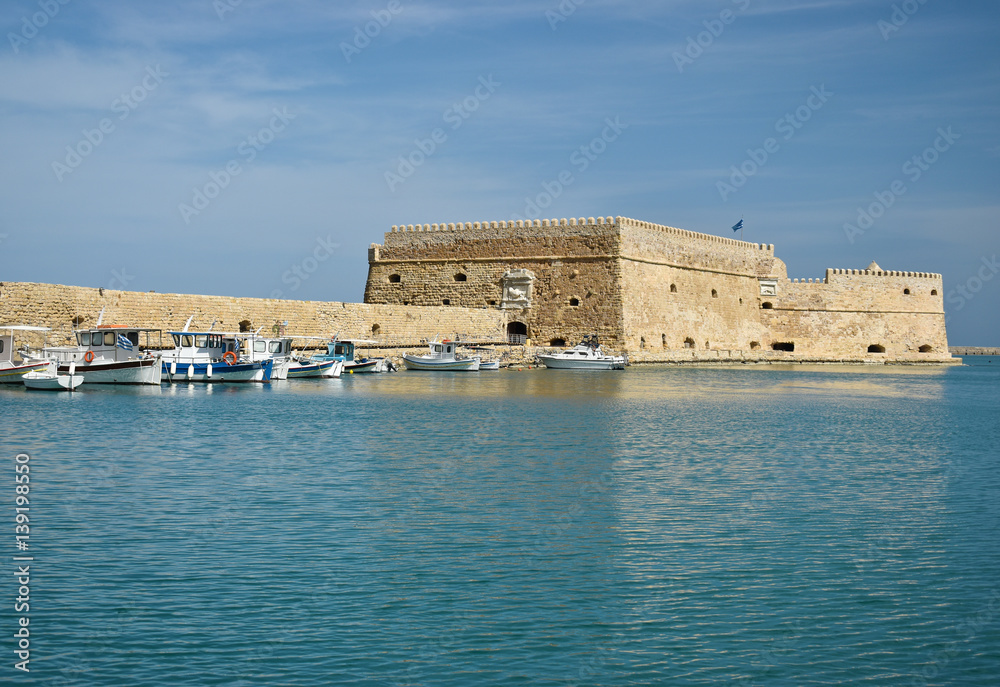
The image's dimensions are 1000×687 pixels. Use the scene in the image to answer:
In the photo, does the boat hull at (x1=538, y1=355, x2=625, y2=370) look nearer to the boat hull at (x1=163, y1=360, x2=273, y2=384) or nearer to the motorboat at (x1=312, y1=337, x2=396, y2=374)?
the motorboat at (x1=312, y1=337, x2=396, y2=374)

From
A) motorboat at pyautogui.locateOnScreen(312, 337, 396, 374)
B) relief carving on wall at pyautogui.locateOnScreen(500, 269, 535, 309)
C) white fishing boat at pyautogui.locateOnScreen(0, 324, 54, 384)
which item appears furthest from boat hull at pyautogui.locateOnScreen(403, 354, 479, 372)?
white fishing boat at pyautogui.locateOnScreen(0, 324, 54, 384)

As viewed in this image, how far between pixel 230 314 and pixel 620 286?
11855 millimetres

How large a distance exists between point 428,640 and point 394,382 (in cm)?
1823

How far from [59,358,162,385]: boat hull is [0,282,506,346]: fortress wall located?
0.95 m

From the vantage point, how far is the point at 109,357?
19.2 meters

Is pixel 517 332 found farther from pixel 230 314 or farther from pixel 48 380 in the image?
pixel 48 380

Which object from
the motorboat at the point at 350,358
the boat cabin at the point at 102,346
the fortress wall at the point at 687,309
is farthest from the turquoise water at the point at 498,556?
the fortress wall at the point at 687,309

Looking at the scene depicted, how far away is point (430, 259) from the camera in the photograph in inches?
1270

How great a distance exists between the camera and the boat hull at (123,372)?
18922 mm

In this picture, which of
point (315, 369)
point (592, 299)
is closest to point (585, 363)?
point (592, 299)

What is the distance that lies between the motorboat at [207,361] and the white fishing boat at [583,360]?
9.86 m

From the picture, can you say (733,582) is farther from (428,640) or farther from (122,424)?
(122,424)

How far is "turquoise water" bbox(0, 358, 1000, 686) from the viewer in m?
4.73

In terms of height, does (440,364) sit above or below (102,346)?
below
